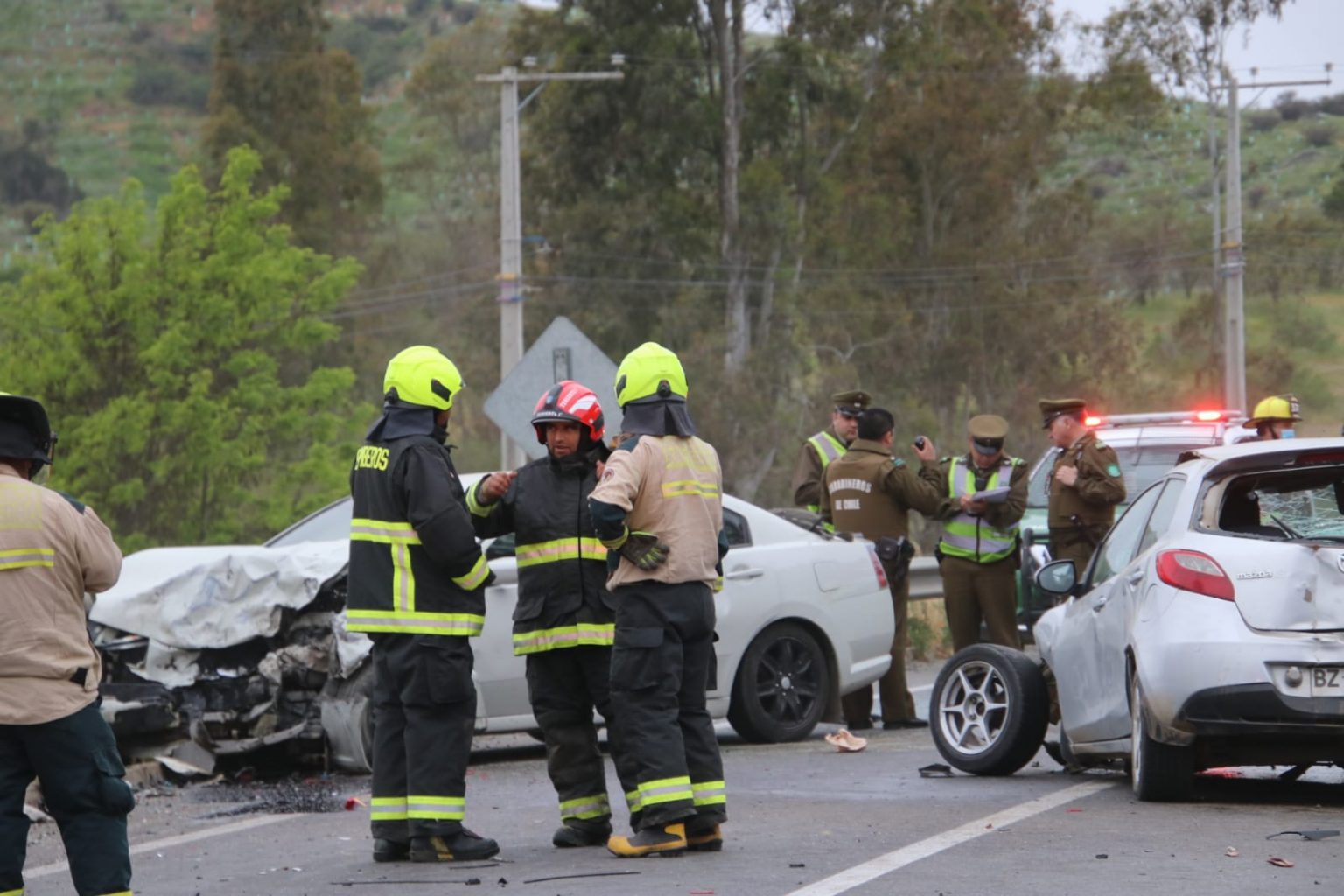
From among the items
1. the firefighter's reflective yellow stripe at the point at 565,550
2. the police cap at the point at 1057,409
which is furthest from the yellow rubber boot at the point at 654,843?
the police cap at the point at 1057,409

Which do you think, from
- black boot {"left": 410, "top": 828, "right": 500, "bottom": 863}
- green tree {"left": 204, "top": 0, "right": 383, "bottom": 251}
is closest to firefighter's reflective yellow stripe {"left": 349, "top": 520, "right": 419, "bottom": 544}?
black boot {"left": 410, "top": 828, "right": 500, "bottom": 863}

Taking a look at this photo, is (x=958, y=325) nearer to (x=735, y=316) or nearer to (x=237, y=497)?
(x=735, y=316)

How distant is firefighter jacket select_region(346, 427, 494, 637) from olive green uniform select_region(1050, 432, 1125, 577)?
548 cm

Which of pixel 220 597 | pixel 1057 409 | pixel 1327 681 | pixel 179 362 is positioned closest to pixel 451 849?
pixel 1327 681

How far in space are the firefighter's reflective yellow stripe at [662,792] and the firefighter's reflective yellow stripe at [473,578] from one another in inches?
36.2

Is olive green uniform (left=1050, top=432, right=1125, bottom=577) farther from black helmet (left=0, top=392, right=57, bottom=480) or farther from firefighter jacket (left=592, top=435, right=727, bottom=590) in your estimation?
black helmet (left=0, top=392, right=57, bottom=480)

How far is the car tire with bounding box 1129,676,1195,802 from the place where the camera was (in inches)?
301

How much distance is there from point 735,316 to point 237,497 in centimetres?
1165

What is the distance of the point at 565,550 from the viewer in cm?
739

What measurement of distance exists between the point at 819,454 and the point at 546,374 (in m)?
1.79

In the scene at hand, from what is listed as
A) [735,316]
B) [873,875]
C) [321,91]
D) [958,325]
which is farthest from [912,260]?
[873,875]

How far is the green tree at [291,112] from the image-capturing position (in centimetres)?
4459

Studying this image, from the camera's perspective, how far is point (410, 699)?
7156 millimetres

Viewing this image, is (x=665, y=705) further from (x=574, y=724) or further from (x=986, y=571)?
(x=986, y=571)
